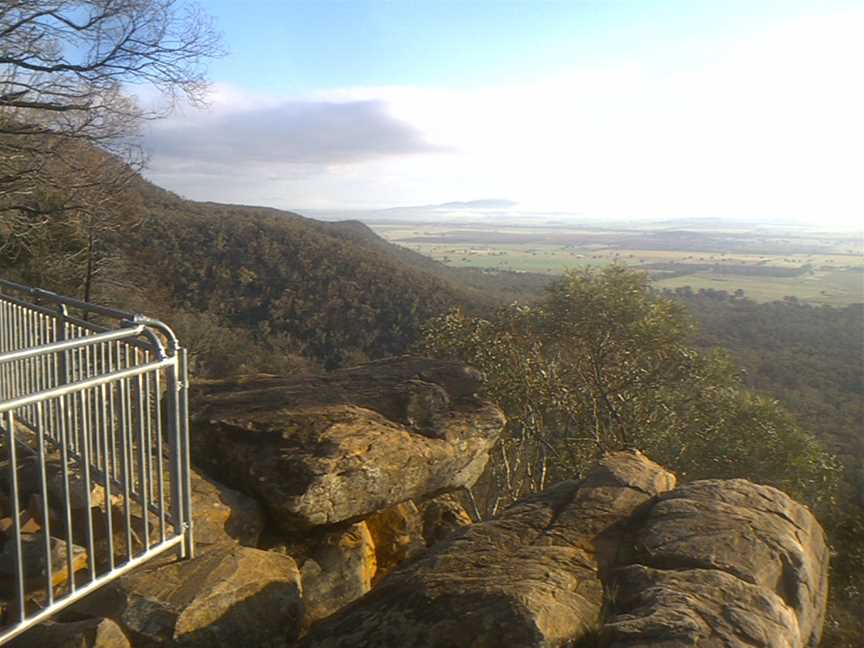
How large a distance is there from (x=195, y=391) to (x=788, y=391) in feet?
61.2

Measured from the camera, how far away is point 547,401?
12.4 m

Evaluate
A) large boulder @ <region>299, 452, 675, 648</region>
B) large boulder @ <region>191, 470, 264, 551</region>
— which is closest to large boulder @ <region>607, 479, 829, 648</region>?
large boulder @ <region>299, 452, 675, 648</region>

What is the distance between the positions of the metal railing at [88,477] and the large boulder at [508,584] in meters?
1.40

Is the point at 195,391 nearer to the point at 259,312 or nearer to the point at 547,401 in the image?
the point at 547,401

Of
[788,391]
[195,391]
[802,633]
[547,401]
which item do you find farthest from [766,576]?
[788,391]

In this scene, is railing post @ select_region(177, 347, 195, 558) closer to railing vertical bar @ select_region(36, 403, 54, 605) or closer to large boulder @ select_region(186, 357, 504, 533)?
railing vertical bar @ select_region(36, 403, 54, 605)

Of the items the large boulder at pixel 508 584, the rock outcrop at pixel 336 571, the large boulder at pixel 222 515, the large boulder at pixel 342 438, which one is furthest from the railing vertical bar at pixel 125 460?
the rock outcrop at pixel 336 571

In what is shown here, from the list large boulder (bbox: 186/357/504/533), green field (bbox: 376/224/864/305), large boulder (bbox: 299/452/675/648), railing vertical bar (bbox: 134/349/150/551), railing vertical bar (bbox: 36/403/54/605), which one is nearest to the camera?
railing vertical bar (bbox: 36/403/54/605)

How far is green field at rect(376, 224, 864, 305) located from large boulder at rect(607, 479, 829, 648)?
1326 inches

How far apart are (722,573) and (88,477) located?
4040 millimetres

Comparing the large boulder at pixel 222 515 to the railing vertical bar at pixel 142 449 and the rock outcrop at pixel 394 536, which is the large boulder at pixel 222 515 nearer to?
the railing vertical bar at pixel 142 449

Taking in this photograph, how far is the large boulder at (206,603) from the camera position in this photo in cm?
390

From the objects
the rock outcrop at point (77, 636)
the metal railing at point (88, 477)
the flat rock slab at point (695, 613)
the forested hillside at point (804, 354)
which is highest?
the metal railing at point (88, 477)

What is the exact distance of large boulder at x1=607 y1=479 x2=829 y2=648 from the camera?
354cm
